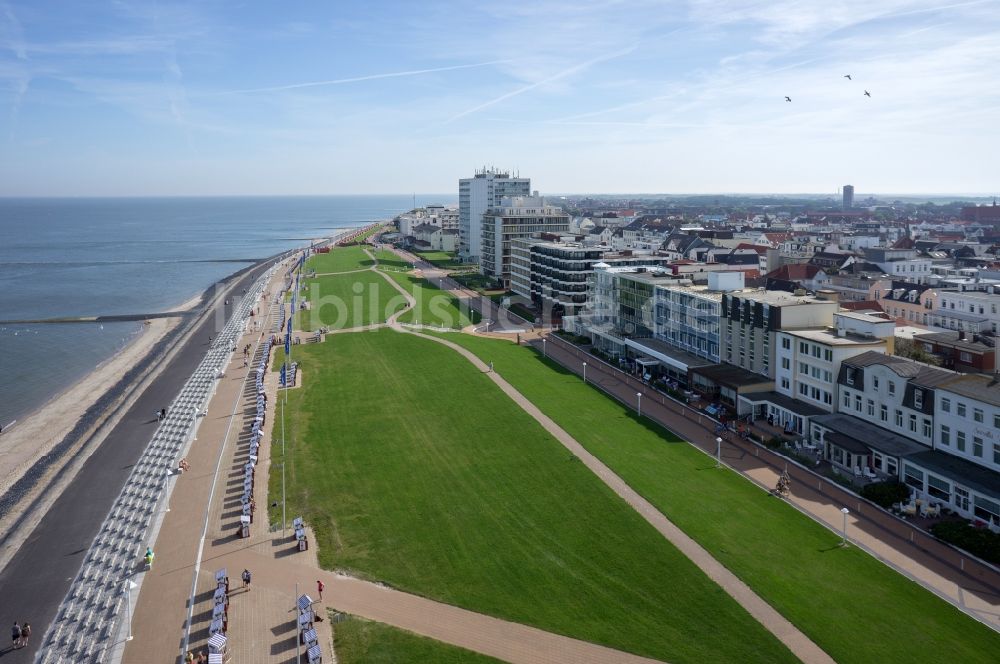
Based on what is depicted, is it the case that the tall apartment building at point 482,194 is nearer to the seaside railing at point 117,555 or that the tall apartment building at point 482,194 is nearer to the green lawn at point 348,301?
the green lawn at point 348,301

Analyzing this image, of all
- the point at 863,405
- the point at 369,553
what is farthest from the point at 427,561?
the point at 863,405

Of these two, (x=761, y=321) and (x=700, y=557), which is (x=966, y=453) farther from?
(x=761, y=321)

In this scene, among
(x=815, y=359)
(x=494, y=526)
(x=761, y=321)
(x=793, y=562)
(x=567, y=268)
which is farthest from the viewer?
(x=567, y=268)

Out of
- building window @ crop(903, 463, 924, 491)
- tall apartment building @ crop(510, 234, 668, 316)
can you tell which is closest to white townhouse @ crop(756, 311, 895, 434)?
building window @ crop(903, 463, 924, 491)

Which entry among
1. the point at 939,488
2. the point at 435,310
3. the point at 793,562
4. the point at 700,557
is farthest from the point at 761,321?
the point at 435,310

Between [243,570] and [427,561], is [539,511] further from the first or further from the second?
[243,570]

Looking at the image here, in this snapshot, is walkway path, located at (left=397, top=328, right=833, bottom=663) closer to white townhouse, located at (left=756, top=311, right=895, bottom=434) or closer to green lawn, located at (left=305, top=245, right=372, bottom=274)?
white townhouse, located at (left=756, top=311, right=895, bottom=434)
